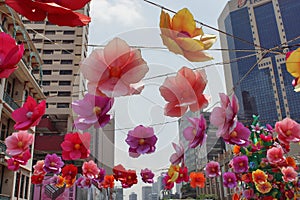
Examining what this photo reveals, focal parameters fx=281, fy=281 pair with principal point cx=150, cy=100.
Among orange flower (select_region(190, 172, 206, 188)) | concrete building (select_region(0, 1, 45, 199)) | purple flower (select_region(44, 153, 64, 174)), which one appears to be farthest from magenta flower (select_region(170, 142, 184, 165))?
concrete building (select_region(0, 1, 45, 199))

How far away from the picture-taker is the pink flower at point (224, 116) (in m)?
1.12

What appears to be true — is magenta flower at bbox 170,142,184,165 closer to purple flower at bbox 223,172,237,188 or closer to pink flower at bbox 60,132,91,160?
pink flower at bbox 60,132,91,160

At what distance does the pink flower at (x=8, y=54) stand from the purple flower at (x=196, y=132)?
72 cm

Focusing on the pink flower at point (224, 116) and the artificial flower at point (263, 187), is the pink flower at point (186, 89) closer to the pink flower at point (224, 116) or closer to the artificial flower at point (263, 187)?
the pink flower at point (224, 116)

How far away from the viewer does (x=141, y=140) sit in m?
1.26

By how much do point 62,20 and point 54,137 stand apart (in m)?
26.0

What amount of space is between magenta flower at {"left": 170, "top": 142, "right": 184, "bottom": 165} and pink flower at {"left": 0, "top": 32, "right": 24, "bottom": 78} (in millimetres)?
779

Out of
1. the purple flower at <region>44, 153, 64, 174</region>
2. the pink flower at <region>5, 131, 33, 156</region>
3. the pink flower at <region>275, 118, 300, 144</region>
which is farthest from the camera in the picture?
the purple flower at <region>44, 153, 64, 174</region>

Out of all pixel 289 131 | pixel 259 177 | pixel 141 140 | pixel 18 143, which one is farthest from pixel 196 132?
pixel 259 177

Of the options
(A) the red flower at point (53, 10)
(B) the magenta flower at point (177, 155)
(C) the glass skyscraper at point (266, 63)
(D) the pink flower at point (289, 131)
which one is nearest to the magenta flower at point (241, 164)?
(D) the pink flower at point (289, 131)

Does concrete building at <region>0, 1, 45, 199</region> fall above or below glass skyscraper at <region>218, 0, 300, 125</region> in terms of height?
below

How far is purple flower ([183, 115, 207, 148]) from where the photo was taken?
1123 millimetres

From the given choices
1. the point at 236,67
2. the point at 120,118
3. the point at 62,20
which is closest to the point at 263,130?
the point at 120,118

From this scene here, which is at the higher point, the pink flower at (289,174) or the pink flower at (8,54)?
the pink flower at (8,54)
